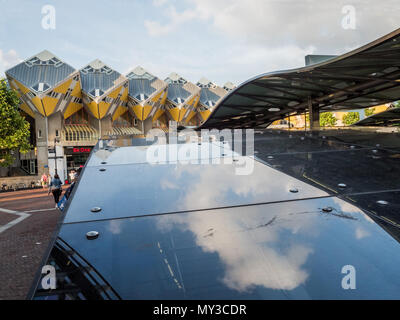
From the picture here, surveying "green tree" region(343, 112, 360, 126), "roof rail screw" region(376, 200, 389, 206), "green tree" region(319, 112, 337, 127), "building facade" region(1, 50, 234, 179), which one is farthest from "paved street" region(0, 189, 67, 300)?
"green tree" region(319, 112, 337, 127)

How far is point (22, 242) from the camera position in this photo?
7.92m

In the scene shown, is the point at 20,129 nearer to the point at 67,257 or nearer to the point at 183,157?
the point at 183,157

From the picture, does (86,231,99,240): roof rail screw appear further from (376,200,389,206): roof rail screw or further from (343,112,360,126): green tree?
(343,112,360,126): green tree

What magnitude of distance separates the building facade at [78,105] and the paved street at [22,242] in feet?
49.9

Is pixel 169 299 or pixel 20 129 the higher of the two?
pixel 20 129

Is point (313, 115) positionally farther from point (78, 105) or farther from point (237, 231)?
point (78, 105)

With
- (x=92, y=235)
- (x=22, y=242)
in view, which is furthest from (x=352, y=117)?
(x=92, y=235)

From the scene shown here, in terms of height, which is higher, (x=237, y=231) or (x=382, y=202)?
(x=382, y=202)

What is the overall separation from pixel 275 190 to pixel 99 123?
38319mm

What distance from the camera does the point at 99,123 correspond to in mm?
38406

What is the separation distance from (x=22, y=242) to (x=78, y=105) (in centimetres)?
3336

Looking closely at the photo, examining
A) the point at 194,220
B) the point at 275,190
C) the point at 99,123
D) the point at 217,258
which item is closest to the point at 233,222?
the point at 194,220

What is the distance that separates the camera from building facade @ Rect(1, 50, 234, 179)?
103 ft

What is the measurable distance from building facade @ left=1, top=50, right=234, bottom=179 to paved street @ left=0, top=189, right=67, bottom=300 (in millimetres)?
15222
